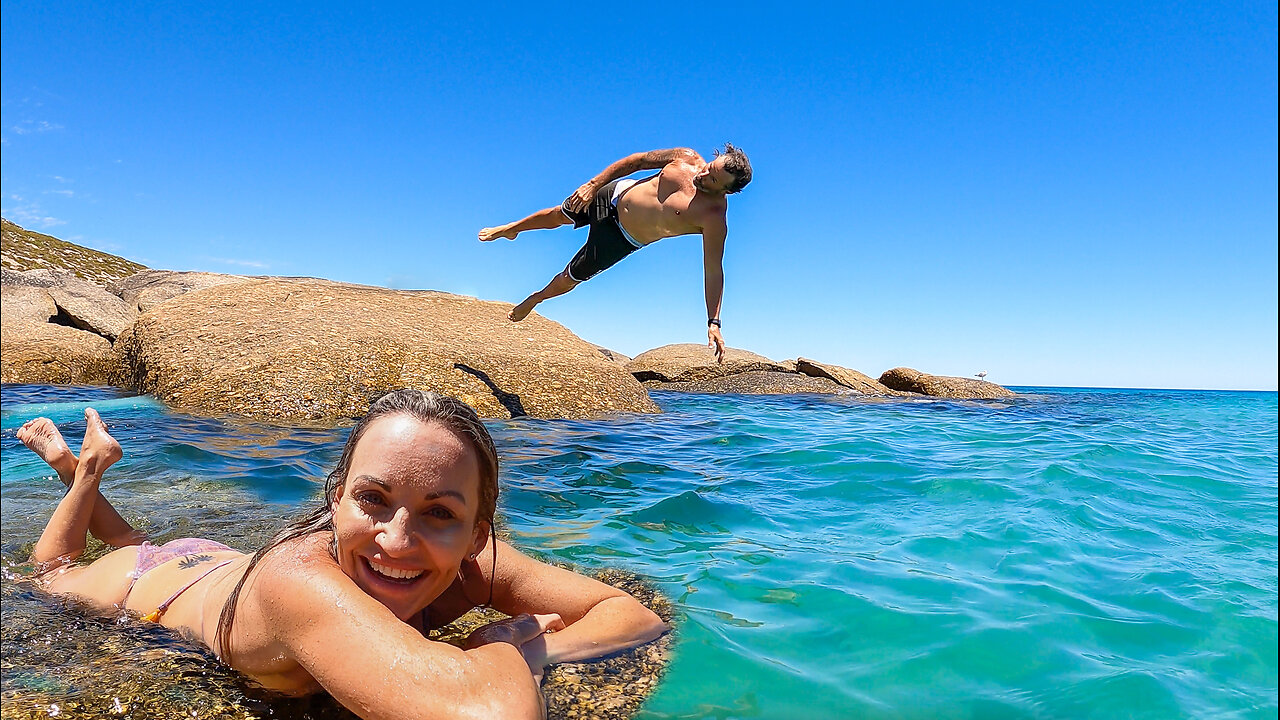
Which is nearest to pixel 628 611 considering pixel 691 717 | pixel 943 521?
pixel 691 717

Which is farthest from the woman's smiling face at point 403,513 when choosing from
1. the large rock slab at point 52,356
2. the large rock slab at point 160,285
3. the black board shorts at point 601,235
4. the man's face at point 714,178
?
the large rock slab at point 160,285

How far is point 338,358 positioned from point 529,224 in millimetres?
2464

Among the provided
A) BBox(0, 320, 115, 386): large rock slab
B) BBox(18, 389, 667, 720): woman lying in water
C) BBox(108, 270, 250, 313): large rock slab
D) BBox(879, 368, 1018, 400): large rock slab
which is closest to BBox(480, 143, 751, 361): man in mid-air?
BBox(18, 389, 667, 720): woman lying in water

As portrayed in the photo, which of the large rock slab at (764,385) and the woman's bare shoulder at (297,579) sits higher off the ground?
the large rock slab at (764,385)

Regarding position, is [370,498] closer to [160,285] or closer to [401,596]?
[401,596]

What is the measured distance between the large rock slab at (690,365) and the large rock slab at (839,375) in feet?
1.86

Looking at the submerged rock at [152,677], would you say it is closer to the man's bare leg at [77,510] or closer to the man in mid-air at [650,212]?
the man's bare leg at [77,510]

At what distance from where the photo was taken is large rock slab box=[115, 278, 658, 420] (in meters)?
7.93

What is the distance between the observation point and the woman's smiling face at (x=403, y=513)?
2.17 meters

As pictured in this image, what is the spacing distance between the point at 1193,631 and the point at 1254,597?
67 cm

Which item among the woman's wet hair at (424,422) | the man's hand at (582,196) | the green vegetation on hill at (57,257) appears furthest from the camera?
the green vegetation on hill at (57,257)

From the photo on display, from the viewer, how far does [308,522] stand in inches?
102

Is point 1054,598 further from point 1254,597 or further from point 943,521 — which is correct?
point 943,521

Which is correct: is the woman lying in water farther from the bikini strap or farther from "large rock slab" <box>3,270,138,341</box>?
"large rock slab" <box>3,270,138,341</box>
